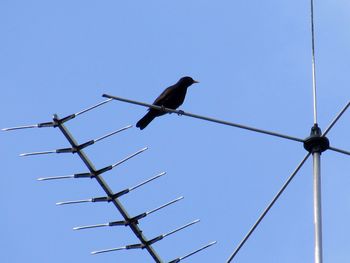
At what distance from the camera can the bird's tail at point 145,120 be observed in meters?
12.4

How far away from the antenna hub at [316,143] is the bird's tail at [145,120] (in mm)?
6106

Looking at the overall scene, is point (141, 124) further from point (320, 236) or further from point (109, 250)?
point (320, 236)

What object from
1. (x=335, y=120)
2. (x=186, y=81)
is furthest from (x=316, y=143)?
(x=186, y=81)

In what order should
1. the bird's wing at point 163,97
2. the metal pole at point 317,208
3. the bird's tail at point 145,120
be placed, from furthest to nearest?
the bird's wing at point 163,97, the bird's tail at point 145,120, the metal pole at point 317,208

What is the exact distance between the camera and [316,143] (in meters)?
6.40

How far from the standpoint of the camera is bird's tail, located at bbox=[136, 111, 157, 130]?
488 inches

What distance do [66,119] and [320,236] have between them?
9.29 feet

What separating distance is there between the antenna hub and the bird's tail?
6.11 meters

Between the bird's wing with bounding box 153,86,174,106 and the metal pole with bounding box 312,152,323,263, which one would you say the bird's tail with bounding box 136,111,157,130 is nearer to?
the bird's wing with bounding box 153,86,174,106

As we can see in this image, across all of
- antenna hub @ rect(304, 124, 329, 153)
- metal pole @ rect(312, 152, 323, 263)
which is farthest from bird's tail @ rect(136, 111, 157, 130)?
metal pole @ rect(312, 152, 323, 263)

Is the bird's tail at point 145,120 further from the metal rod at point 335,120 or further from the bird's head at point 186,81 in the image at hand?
the metal rod at point 335,120

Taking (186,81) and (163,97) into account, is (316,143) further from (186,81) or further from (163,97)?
(186,81)

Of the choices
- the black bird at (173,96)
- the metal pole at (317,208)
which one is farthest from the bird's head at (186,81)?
the metal pole at (317,208)

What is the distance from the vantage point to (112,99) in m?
7.29
